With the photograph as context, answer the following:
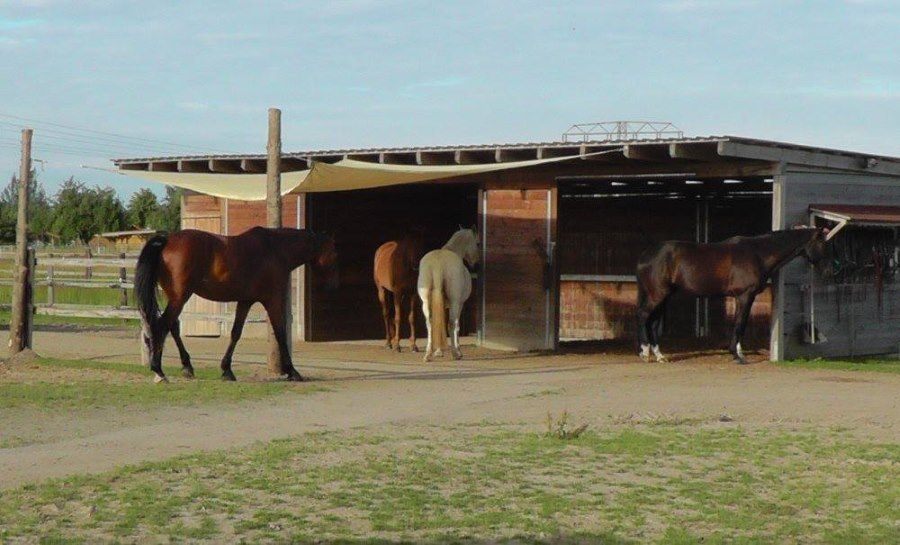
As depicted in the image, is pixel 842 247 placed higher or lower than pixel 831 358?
higher

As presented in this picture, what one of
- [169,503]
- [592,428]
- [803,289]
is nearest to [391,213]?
[803,289]

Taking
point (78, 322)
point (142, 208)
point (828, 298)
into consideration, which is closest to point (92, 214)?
point (142, 208)

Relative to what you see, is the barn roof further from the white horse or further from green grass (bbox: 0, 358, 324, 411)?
green grass (bbox: 0, 358, 324, 411)

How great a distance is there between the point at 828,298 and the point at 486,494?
36.3 feet

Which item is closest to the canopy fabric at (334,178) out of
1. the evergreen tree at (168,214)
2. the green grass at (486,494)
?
the green grass at (486,494)

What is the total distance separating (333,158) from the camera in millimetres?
18297

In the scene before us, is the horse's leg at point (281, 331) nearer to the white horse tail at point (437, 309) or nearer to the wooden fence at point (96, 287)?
the wooden fence at point (96, 287)

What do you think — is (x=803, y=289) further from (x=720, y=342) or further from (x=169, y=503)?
(x=169, y=503)

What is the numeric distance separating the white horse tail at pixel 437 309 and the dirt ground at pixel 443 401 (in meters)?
0.43

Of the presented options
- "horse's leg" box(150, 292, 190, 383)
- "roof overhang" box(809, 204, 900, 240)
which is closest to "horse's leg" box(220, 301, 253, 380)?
"horse's leg" box(150, 292, 190, 383)

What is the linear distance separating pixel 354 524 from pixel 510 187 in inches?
462

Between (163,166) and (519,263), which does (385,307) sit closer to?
(519,263)

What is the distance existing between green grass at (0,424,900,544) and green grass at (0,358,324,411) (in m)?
2.60

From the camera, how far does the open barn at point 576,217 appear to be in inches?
639
